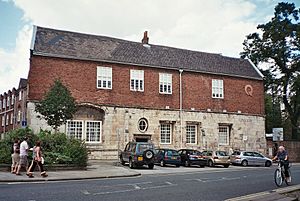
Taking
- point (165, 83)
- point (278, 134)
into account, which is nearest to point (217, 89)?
point (165, 83)

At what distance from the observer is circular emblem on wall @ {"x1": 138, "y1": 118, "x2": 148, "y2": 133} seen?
32344 millimetres

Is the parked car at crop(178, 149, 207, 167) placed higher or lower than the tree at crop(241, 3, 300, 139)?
lower

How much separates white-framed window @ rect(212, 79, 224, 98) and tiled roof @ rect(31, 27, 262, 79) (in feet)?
3.31

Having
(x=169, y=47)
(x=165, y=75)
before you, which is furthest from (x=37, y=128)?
(x=169, y=47)

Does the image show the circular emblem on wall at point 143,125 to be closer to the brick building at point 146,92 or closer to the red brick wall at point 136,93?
the brick building at point 146,92

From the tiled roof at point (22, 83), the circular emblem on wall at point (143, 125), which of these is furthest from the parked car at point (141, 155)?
the tiled roof at point (22, 83)

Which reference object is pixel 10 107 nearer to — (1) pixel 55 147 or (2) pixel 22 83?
(2) pixel 22 83

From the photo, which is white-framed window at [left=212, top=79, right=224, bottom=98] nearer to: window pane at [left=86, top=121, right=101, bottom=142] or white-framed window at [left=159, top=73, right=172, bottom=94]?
white-framed window at [left=159, top=73, right=172, bottom=94]

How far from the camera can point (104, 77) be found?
1244 inches

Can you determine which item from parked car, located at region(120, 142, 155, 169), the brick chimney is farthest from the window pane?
the brick chimney

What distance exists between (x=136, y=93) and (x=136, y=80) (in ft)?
3.94

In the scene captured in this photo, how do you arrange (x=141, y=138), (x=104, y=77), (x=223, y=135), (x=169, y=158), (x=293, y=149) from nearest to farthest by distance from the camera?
1. (x=169, y=158)
2. (x=104, y=77)
3. (x=141, y=138)
4. (x=223, y=135)
5. (x=293, y=149)

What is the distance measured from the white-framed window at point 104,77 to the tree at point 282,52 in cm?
2233

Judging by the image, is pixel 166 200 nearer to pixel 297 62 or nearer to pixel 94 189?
pixel 94 189
